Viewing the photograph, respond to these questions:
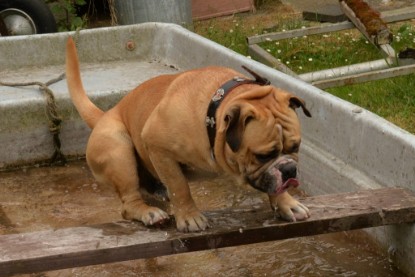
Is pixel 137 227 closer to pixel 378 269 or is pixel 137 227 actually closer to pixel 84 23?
pixel 378 269

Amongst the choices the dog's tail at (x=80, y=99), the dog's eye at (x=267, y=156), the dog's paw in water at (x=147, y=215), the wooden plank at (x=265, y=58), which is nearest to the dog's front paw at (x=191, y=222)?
the dog's paw in water at (x=147, y=215)

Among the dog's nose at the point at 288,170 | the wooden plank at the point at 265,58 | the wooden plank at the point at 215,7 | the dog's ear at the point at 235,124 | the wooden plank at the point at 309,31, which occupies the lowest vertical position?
the wooden plank at the point at 215,7

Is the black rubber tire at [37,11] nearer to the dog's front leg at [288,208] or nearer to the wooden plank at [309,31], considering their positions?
the wooden plank at [309,31]

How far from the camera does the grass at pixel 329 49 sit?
6137mm

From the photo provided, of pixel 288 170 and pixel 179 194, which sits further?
pixel 179 194

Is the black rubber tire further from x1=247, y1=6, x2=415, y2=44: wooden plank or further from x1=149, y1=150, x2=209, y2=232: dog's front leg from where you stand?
x1=149, y1=150, x2=209, y2=232: dog's front leg

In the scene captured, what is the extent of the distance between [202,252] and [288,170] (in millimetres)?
1275

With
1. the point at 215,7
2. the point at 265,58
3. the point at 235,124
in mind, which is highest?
the point at 235,124

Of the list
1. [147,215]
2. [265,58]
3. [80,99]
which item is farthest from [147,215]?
[265,58]

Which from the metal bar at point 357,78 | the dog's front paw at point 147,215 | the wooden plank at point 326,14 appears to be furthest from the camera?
the wooden plank at point 326,14

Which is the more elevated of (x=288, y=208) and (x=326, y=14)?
(x=288, y=208)

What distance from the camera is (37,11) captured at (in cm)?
820

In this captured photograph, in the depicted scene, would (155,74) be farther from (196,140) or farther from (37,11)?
(196,140)

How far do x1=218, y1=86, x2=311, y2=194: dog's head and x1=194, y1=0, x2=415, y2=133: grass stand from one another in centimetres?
242
